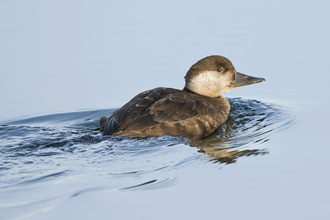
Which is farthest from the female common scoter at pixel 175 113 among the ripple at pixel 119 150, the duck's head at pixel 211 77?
the ripple at pixel 119 150

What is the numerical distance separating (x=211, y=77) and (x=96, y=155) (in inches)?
99.3

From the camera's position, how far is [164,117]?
19.4 ft

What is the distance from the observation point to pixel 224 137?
616cm

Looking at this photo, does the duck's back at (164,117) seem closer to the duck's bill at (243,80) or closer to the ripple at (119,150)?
the ripple at (119,150)

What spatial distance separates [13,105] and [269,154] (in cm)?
454

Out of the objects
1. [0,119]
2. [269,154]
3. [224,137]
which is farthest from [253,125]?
[0,119]

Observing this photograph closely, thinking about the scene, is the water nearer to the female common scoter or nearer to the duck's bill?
the female common scoter

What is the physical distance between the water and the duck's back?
12 centimetres

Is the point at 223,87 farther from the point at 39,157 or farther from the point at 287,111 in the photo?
the point at 39,157

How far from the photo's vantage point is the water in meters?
4.48

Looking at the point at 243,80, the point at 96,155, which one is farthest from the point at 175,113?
the point at 243,80

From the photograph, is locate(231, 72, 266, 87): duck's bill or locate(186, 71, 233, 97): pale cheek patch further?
locate(231, 72, 266, 87): duck's bill

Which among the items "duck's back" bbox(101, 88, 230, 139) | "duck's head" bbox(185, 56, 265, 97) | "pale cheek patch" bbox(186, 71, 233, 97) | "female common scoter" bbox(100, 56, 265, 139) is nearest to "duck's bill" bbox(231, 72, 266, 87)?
"duck's head" bbox(185, 56, 265, 97)

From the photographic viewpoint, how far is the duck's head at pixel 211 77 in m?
7.06
